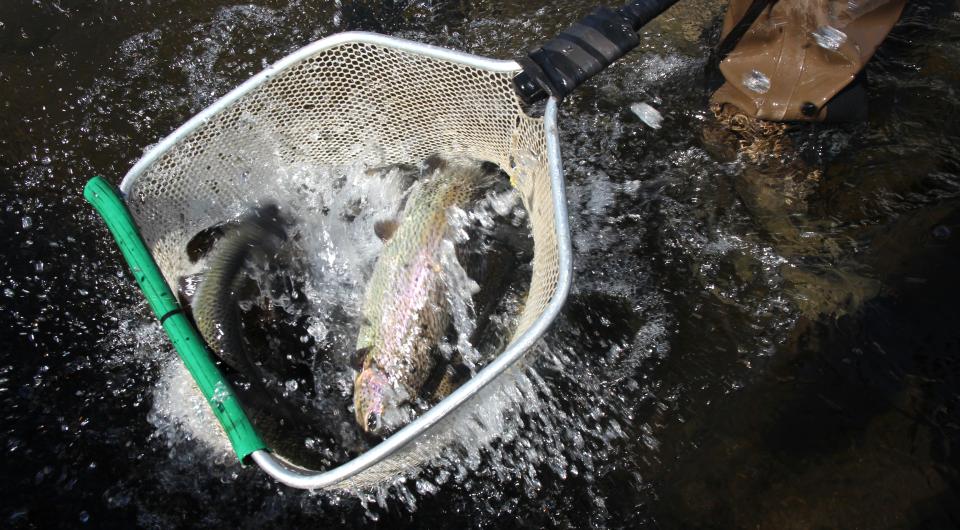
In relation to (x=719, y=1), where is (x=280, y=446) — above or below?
below

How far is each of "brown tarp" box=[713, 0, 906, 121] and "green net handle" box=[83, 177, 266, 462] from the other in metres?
2.72

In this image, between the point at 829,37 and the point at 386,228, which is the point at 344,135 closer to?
the point at 386,228

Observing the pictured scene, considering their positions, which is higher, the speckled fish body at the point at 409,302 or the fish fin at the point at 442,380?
the speckled fish body at the point at 409,302

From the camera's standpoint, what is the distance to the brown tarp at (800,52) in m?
2.74

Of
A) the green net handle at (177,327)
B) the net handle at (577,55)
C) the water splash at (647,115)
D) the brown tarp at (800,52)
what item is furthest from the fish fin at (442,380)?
the brown tarp at (800,52)

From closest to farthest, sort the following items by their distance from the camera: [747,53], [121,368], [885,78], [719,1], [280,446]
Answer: [280,446]
[121,368]
[747,53]
[885,78]
[719,1]

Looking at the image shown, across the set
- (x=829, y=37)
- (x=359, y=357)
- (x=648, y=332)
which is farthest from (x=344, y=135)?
(x=829, y=37)

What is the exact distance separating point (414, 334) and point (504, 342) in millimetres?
364

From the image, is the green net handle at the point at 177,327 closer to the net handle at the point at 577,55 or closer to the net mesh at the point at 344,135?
the net mesh at the point at 344,135

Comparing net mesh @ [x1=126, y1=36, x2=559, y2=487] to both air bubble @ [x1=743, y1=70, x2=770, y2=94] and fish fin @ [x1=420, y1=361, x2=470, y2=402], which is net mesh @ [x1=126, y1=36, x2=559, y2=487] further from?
air bubble @ [x1=743, y1=70, x2=770, y2=94]

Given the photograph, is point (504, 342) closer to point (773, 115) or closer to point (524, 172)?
point (524, 172)

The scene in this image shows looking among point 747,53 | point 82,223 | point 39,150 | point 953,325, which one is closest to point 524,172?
point 747,53

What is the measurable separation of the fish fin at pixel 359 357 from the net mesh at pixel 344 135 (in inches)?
25.0

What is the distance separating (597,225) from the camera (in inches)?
120
